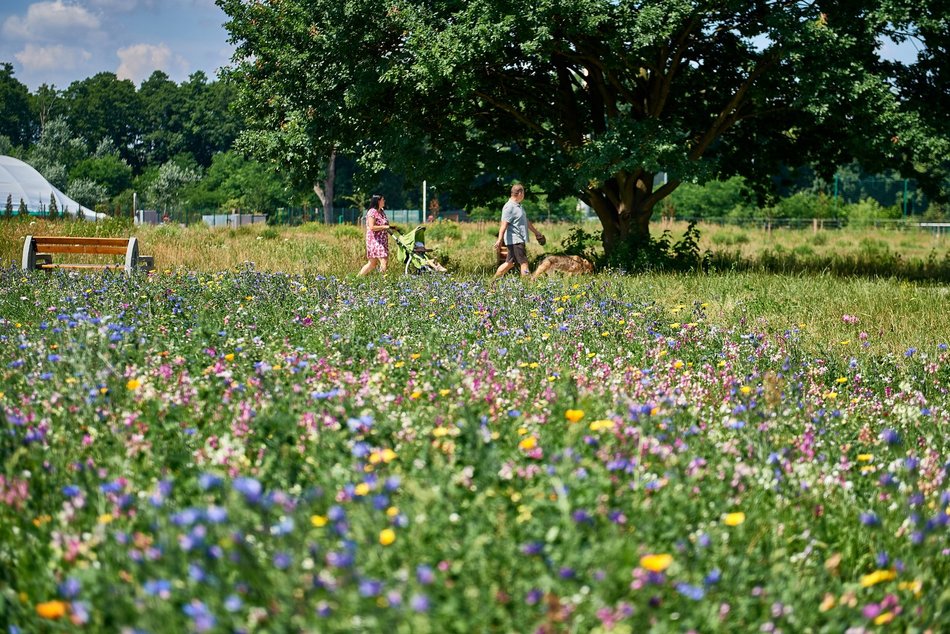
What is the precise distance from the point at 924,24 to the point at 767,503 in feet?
43.8

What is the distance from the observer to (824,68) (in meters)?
15.0

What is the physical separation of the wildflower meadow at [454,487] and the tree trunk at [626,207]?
1155 cm

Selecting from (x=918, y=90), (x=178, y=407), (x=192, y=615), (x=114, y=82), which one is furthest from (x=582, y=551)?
(x=114, y=82)

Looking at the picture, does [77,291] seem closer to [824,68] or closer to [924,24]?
[824,68]

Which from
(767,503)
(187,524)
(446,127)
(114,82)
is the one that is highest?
(114,82)

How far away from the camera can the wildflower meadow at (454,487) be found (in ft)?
8.25

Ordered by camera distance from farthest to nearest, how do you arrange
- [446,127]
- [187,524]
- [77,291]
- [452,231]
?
[452,231]
[446,127]
[77,291]
[187,524]

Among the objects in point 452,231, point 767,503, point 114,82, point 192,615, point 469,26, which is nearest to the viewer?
point 192,615

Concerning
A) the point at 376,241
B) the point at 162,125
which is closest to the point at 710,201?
the point at 376,241

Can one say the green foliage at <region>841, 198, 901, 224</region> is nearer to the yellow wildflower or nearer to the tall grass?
the tall grass

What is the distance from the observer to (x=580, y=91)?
2059 centimetres

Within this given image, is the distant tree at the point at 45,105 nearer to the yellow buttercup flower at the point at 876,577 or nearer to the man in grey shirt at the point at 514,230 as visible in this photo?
the man in grey shirt at the point at 514,230

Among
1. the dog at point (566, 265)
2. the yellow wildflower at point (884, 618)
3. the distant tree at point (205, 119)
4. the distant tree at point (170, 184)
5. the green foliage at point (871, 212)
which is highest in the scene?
the distant tree at point (205, 119)

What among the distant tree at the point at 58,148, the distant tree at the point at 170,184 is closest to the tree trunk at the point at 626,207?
the distant tree at the point at 170,184
